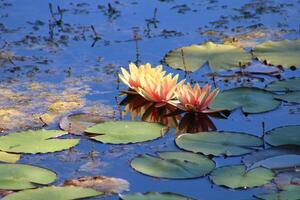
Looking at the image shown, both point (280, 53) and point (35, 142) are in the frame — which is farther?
point (280, 53)

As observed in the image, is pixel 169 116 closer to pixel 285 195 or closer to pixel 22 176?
pixel 22 176

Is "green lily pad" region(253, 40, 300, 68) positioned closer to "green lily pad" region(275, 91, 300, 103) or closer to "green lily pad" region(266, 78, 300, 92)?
"green lily pad" region(266, 78, 300, 92)

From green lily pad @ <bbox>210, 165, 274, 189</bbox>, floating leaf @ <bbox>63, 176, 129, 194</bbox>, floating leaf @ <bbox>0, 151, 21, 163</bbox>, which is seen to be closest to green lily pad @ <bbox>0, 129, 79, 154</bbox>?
floating leaf @ <bbox>0, 151, 21, 163</bbox>

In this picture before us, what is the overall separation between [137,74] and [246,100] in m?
0.52

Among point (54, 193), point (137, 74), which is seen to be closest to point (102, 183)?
point (54, 193)

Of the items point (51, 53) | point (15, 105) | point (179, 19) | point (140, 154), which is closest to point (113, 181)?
point (140, 154)

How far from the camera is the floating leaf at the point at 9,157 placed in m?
2.95

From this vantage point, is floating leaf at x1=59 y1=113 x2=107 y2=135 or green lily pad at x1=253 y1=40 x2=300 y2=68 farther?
green lily pad at x1=253 y1=40 x2=300 y2=68

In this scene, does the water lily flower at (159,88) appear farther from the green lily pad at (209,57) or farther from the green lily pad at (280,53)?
the green lily pad at (280,53)

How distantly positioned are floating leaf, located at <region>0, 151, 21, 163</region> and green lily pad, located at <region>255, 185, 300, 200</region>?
97 cm

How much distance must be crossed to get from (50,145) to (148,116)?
0.53 metres

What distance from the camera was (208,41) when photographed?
438 centimetres

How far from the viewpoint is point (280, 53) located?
4.00 meters

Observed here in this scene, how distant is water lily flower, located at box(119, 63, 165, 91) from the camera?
11.4ft
